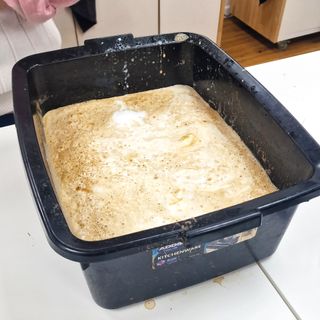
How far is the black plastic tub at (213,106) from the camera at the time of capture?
1.48 feet

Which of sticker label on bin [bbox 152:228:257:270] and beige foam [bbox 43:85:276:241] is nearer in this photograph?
sticker label on bin [bbox 152:228:257:270]

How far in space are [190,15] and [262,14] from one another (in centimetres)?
61

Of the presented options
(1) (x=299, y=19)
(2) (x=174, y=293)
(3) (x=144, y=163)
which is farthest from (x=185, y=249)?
(1) (x=299, y=19)

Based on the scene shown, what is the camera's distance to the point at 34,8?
0.98 m

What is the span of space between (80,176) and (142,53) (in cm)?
29

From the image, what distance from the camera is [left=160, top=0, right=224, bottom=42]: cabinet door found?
185 centimetres

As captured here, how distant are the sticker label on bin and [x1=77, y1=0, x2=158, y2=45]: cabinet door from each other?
4.73 feet

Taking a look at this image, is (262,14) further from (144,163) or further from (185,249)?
(185,249)

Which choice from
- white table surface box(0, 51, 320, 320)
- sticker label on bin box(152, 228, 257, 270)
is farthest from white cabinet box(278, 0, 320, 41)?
sticker label on bin box(152, 228, 257, 270)

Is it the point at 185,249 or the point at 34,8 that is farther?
the point at 34,8

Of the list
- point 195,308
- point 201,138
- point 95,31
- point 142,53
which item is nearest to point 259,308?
point 195,308

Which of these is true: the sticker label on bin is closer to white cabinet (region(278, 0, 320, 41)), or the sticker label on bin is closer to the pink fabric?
the pink fabric

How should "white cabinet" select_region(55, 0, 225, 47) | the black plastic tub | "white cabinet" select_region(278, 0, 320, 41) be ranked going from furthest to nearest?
"white cabinet" select_region(278, 0, 320, 41)
"white cabinet" select_region(55, 0, 225, 47)
the black plastic tub

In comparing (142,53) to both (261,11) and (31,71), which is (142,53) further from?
(261,11)
